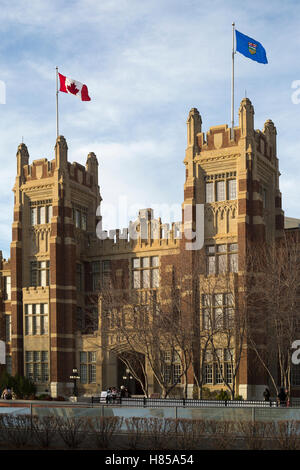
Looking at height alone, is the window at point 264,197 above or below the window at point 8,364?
above

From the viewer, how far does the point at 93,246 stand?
7106 centimetres

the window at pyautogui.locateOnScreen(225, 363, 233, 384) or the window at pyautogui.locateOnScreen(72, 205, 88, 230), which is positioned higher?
the window at pyautogui.locateOnScreen(72, 205, 88, 230)

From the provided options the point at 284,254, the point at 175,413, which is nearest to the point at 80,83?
the point at 284,254

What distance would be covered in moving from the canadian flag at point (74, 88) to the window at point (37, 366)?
2268 centimetres

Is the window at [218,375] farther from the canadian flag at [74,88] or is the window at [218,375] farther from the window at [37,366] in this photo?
the canadian flag at [74,88]

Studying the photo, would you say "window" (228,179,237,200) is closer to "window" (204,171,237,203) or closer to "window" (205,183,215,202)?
"window" (204,171,237,203)

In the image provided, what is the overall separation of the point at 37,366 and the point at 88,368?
15.2 ft

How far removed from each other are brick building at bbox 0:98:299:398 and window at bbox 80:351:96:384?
0.09 m

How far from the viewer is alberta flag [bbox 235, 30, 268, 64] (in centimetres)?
6059

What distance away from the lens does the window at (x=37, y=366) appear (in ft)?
220

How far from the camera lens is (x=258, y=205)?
59.8 metres

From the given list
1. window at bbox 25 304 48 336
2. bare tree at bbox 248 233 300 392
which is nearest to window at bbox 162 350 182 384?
bare tree at bbox 248 233 300 392

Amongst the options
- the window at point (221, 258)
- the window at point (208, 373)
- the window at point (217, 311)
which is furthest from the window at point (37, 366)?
the window at point (221, 258)
